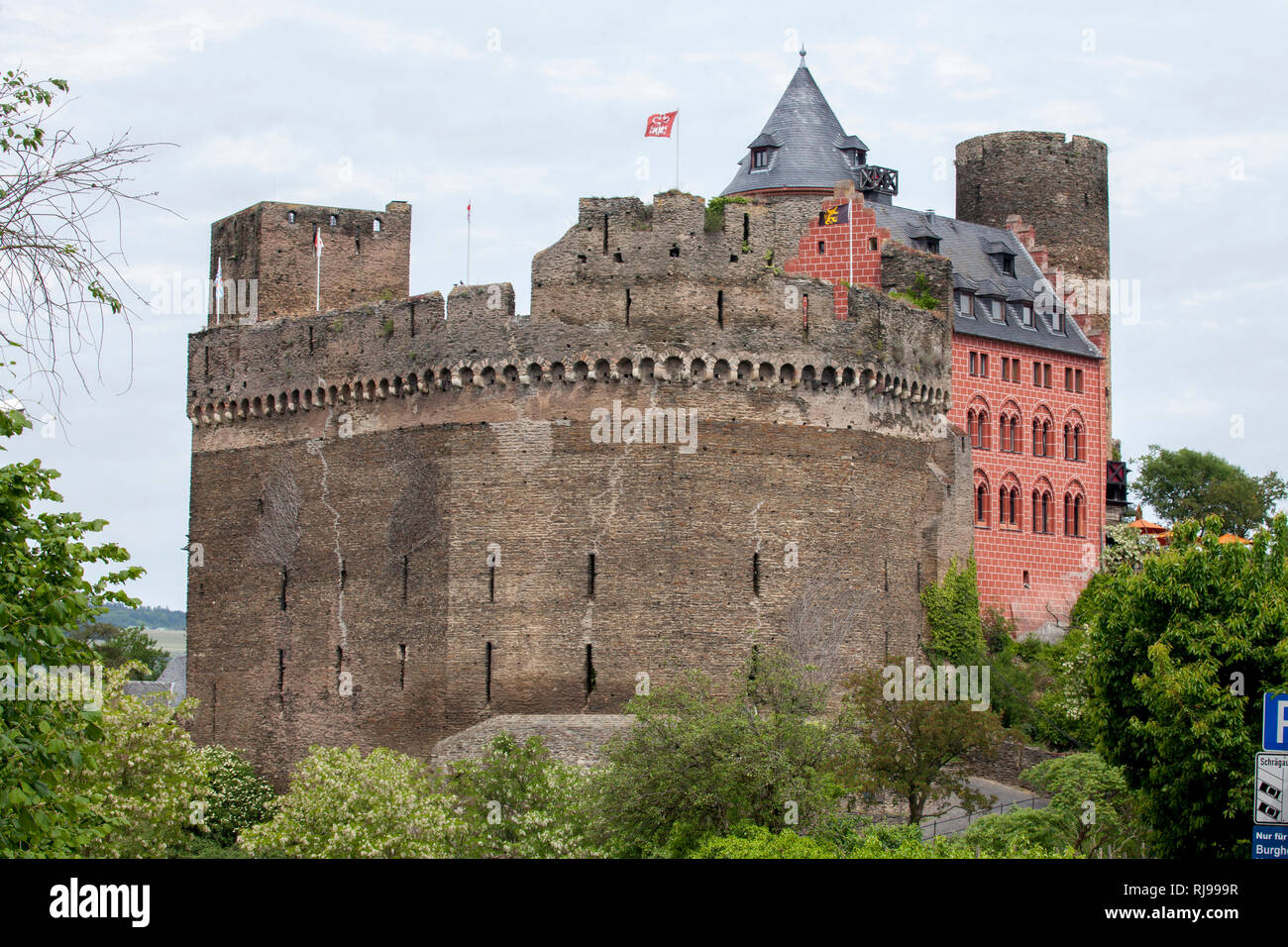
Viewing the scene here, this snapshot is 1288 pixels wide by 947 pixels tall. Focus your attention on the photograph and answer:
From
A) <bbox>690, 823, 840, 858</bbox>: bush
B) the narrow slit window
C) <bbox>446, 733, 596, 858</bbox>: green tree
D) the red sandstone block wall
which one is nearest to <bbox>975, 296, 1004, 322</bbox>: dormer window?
the red sandstone block wall

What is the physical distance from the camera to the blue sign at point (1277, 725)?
17.8 meters

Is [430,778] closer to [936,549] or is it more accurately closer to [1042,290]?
[936,549]

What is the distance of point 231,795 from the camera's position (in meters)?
48.6

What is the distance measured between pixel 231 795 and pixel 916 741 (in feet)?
59.7

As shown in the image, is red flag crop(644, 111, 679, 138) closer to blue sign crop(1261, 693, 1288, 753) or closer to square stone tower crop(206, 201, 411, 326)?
square stone tower crop(206, 201, 411, 326)

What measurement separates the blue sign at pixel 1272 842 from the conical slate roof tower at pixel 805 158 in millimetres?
51434

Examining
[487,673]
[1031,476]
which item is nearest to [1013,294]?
[1031,476]

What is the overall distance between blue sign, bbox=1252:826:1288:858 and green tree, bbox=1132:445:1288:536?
→ 259 ft

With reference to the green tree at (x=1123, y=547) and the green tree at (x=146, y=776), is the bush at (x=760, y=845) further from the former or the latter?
the green tree at (x=1123, y=547)

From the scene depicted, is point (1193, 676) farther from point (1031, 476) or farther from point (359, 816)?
point (1031, 476)

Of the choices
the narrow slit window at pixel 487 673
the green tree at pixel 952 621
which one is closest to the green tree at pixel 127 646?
the narrow slit window at pixel 487 673

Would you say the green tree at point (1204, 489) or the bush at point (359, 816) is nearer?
the bush at point (359, 816)

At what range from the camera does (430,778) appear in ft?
138
